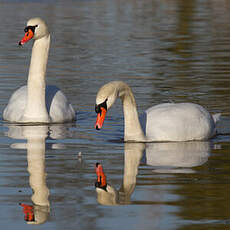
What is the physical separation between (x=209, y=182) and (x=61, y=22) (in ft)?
81.2

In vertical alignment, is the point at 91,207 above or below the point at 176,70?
below

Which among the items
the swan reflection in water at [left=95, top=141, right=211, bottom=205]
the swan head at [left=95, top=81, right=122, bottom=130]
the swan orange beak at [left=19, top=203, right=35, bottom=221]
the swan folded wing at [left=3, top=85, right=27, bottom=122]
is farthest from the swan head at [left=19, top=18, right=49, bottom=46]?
the swan orange beak at [left=19, top=203, right=35, bottom=221]

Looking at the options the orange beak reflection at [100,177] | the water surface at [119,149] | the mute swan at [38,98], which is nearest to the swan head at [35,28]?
the mute swan at [38,98]

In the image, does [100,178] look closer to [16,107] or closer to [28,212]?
[28,212]

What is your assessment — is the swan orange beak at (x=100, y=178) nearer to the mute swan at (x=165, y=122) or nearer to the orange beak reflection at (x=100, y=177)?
the orange beak reflection at (x=100, y=177)

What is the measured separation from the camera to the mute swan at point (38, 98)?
13.4 m

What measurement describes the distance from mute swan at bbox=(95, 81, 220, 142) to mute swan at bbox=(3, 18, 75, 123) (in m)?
2.11

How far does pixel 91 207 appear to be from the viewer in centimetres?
786

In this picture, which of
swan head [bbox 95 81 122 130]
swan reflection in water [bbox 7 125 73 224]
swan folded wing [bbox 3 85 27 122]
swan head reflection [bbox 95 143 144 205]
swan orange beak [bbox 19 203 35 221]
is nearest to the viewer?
swan orange beak [bbox 19 203 35 221]

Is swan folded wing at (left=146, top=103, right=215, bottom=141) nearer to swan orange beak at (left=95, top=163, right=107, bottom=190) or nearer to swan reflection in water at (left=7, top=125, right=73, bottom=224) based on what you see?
swan reflection in water at (left=7, top=125, right=73, bottom=224)

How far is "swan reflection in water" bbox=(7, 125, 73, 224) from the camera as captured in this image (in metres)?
7.66

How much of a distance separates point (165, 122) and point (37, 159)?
1937 millimetres

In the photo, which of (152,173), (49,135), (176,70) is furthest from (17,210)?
(176,70)

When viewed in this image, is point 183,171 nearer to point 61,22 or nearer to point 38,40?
point 38,40
